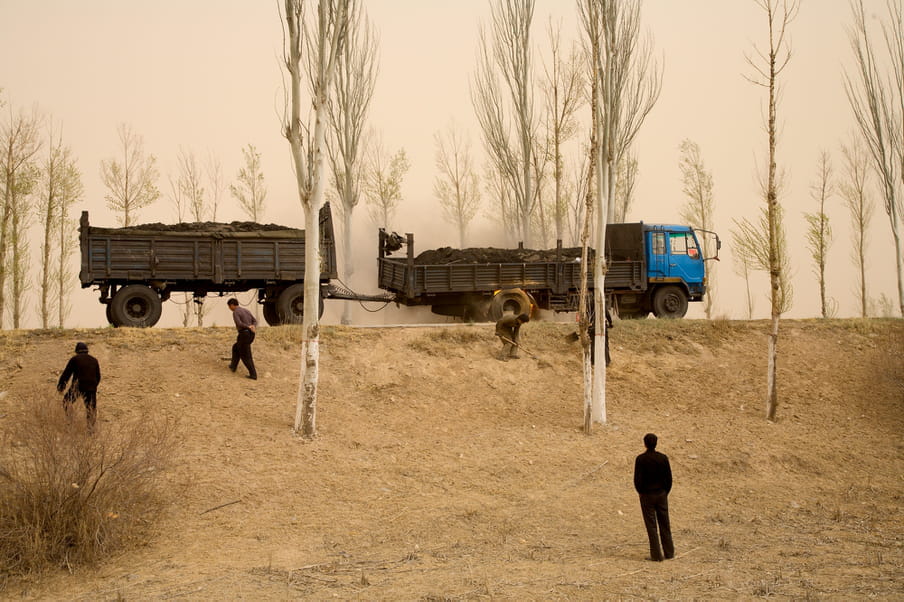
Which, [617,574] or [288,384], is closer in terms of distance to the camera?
[617,574]

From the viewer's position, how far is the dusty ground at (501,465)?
845 centimetres

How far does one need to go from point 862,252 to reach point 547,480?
23.8 metres

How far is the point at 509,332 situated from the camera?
59.6ft

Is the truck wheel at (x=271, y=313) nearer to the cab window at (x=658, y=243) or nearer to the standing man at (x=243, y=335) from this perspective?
the standing man at (x=243, y=335)

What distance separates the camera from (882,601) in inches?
293

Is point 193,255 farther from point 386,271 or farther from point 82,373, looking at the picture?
point 82,373

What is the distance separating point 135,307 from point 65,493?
9.55m

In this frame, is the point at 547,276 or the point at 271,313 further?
the point at 547,276

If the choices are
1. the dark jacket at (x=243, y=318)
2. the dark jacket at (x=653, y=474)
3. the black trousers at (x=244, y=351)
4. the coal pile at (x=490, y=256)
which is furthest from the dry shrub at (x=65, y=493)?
the coal pile at (x=490, y=256)

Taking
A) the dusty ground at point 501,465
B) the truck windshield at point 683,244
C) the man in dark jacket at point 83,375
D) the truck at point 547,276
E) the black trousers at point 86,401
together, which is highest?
the truck windshield at point 683,244

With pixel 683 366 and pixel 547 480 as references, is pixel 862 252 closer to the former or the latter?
pixel 683 366

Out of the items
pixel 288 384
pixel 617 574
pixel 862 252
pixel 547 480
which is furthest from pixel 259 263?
pixel 862 252

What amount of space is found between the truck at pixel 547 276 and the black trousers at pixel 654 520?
1156 centimetres

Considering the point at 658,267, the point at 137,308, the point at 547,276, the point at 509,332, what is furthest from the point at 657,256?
the point at 137,308
